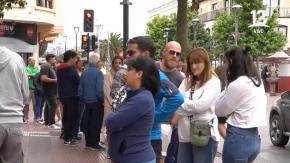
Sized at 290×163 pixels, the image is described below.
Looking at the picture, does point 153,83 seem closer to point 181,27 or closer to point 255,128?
point 255,128

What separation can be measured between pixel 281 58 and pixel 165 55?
3167 cm

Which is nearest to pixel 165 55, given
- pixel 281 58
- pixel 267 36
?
pixel 281 58

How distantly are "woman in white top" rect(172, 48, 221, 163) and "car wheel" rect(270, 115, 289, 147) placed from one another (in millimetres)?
7664

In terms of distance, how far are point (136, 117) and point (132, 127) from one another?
9 cm

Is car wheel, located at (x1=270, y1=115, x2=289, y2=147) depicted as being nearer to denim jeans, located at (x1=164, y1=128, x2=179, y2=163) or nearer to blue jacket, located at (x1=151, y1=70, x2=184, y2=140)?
denim jeans, located at (x1=164, y1=128, x2=179, y2=163)

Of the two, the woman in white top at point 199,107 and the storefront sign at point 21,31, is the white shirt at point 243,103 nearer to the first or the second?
the woman in white top at point 199,107

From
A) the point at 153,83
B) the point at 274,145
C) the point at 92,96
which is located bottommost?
the point at 274,145

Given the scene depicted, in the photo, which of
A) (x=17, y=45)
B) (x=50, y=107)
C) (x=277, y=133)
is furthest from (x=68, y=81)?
(x=17, y=45)

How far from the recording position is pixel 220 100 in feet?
17.1

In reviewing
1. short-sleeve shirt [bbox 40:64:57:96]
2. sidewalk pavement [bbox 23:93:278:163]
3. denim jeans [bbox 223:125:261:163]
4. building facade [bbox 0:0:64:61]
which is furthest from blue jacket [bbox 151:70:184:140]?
building facade [bbox 0:0:64:61]

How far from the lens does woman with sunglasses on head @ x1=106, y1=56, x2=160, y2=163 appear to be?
4.18m

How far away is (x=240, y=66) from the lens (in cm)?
512

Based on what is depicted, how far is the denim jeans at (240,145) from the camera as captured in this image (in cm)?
503

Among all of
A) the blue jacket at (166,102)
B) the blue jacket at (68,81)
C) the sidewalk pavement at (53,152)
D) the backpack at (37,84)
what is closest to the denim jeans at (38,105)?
the backpack at (37,84)
